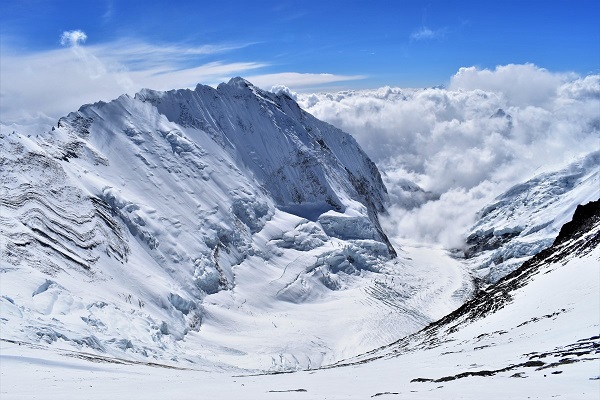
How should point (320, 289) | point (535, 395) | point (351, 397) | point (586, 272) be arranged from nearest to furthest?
point (535, 395) < point (351, 397) < point (586, 272) < point (320, 289)

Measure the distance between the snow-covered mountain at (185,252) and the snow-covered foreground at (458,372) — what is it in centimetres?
2226

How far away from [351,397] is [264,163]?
167 metres


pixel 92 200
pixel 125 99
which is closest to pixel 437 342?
pixel 92 200

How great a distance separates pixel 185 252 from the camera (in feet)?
445

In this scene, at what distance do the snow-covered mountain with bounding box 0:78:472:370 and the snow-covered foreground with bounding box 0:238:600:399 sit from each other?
73.0 feet

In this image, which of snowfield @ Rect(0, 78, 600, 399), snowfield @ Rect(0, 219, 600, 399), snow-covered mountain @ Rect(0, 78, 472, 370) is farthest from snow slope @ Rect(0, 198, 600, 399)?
snow-covered mountain @ Rect(0, 78, 472, 370)

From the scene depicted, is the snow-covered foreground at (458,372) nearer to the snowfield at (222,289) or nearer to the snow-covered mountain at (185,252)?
the snowfield at (222,289)

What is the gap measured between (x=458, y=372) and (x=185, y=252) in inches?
4225

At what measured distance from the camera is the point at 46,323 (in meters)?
69.9

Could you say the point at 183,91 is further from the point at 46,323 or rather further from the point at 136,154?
the point at 46,323

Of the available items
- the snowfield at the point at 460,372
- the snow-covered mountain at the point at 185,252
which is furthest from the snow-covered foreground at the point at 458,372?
the snow-covered mountain at the point at 185,252

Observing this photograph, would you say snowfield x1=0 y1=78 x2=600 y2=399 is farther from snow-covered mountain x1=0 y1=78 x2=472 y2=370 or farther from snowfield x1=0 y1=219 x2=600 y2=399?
snow-covered mountain x1=0 y1=78 x2=472 y2=370

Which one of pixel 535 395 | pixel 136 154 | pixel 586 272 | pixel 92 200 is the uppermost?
pixel 136 154

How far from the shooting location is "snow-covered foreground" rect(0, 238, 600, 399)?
1079 inches
